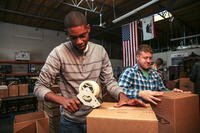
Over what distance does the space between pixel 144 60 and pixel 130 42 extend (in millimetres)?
3762

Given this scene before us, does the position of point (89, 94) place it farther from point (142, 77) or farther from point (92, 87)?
point (142, 77)

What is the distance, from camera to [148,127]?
0.81 metres

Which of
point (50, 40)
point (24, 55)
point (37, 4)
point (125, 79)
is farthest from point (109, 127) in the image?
point (50, 40)

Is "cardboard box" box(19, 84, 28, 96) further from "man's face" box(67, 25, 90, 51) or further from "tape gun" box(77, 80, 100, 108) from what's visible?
"tape gun" box(77, 80, 100, 108)

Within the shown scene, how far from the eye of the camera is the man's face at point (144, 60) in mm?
2051

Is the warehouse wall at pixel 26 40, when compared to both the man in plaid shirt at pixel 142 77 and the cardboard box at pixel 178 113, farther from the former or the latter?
the cardboard box at pixel 178 113

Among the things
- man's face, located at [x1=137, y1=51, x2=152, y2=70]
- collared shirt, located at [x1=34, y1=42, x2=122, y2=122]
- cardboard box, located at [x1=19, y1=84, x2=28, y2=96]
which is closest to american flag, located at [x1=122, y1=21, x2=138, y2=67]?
cardboard box, located at [x1=19, y1=84, x2=28, y2=96]

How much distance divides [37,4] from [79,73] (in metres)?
5.41

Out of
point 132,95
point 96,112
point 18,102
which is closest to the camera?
point 96,112

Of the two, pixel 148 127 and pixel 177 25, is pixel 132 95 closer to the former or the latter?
pixel 148 127

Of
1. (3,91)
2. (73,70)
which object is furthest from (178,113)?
(3,91)

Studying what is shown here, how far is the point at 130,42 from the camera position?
5.75 metres

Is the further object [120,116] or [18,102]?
[18,102]

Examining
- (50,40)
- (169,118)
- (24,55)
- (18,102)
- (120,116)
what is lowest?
(18,102)
